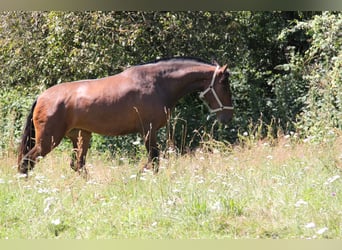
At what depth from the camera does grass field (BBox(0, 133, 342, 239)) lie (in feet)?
12.3

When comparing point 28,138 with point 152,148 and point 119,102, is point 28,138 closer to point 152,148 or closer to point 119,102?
point 119,102

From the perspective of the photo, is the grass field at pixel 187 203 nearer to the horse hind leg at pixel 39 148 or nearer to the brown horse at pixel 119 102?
the horse hind leg at pixel 39 148

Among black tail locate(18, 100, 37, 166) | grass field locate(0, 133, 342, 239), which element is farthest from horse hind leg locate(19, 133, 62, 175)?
grass field locate(0, 133, 342, 239)

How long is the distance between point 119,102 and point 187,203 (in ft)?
11.2

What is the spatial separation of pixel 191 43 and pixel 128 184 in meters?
5.60

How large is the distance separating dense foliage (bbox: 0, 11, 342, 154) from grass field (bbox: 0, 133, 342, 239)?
3.60 meters

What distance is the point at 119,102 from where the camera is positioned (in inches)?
285

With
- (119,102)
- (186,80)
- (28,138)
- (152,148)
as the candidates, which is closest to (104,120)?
(119,102)

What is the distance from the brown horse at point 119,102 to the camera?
280 inches

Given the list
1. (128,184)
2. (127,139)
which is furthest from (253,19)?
(128,184)

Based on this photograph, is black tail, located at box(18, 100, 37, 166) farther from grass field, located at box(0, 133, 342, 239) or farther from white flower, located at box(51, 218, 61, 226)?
white flower, located at box(51, 218, 61, 226)

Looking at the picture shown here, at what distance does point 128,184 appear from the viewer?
502 cm

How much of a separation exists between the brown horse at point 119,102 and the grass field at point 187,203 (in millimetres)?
1435

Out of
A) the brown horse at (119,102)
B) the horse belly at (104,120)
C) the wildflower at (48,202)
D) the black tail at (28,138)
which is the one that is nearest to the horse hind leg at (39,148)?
the brown horse at (119,102)
